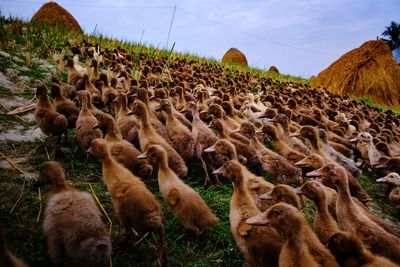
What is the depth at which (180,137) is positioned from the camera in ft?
15.3

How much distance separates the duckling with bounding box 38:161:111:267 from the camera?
2195mm

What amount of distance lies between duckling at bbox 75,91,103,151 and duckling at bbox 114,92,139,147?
0.50 m

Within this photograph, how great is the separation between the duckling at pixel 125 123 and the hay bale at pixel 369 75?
1577 cm

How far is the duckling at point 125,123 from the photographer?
4.65 m

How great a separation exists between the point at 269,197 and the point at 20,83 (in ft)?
18.4

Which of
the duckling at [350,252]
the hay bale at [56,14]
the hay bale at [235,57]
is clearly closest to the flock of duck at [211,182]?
the duckling at [350,252]

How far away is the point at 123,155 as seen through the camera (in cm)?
384

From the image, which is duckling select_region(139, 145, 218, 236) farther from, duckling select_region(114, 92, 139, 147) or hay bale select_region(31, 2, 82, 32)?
hay bale select_region(31, 2, 82, 32)

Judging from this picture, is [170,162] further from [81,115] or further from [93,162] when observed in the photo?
[81,115]

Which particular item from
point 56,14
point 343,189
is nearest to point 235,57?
point 56,14

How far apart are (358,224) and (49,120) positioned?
12.7 ft

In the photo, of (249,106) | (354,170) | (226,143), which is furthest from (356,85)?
(226,143)

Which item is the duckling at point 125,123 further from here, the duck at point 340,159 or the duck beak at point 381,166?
the duck beak at point 381,166

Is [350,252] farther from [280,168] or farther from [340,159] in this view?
[340,159]
